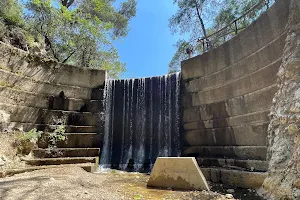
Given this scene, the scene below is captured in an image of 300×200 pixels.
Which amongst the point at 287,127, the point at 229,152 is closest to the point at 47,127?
the point at 229,152

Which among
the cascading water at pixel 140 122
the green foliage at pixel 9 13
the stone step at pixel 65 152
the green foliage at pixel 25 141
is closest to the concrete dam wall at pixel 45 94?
the green foliage at pixel 25 141

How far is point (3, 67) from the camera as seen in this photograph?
30.5 ft

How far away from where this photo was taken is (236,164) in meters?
7.60

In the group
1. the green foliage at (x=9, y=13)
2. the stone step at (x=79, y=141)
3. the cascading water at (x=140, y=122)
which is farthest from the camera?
the green foliage at (x=9, y=13)

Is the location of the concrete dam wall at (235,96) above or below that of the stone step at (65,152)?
above

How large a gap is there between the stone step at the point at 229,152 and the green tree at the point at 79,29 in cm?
1101

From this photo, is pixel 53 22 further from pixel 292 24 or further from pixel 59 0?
pixel 292 24

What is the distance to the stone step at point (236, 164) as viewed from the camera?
6.59 meters

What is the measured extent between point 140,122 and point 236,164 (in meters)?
5.49

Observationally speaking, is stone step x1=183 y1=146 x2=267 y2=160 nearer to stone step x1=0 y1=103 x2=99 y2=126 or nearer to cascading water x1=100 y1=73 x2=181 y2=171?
cascading water x1=100 y1=73 x2=181 y2=171

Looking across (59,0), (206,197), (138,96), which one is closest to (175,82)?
(138,96)

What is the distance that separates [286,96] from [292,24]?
82.5 inches

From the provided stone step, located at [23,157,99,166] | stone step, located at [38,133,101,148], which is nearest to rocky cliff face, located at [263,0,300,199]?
stone step, located at [23,157,99,166]

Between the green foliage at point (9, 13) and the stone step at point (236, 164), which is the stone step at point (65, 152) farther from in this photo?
the green foliage at point (9, 13)
